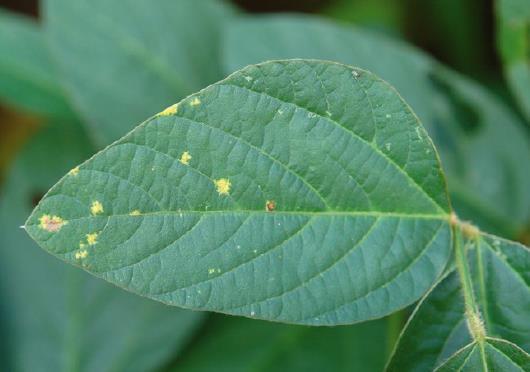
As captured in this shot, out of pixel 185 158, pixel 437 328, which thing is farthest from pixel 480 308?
pixel 185 158

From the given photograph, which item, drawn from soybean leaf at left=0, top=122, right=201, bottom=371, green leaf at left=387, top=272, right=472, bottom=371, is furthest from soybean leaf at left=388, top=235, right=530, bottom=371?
soybean leaf at left=0, top=122, right=201, bottom=371

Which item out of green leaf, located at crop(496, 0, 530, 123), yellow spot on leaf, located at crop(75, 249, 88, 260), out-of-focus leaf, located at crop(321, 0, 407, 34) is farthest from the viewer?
out-of-focus leaf, located at crop(321, 0, 407, 34)

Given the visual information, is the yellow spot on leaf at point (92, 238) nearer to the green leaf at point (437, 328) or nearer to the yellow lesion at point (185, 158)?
the yellow lesion at point (185, 158)

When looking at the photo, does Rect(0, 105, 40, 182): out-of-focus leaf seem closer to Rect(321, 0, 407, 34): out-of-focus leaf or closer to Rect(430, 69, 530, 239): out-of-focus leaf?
Rect(321, 0, 407, 34): out-of-focus leaf

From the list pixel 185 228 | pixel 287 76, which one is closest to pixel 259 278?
pixel 185 228

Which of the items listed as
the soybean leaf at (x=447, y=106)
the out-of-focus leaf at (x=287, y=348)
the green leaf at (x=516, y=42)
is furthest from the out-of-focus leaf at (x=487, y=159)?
the out-of-focus leaf at (x=287, y=348)

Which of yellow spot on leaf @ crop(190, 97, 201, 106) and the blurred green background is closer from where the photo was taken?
yellow spot on leaf @ crop(190, 97, 201, 106)

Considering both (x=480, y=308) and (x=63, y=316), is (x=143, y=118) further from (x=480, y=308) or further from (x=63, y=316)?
(x=480, y=308)
